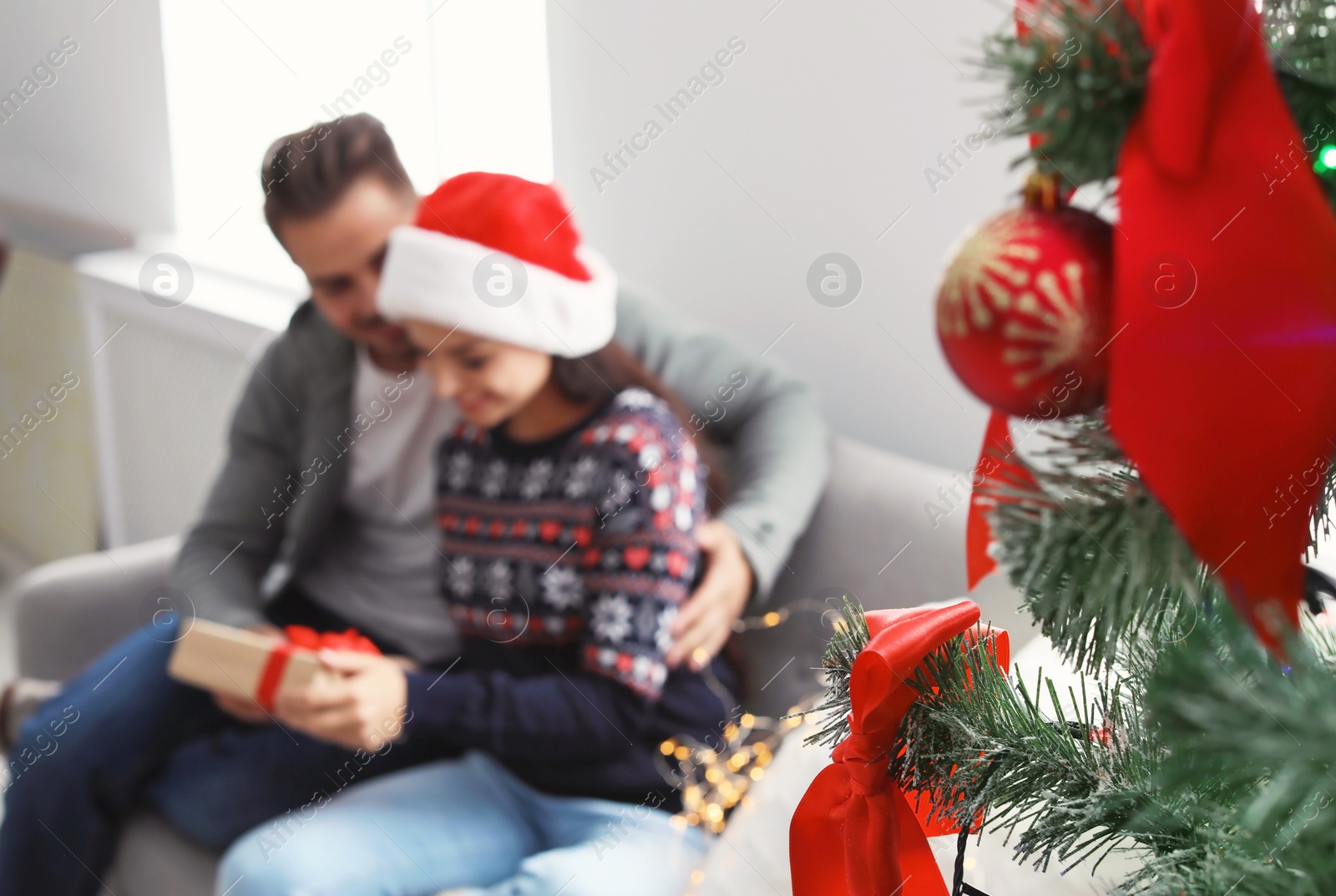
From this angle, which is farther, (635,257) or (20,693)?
(635,257)

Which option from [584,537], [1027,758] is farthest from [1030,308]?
[584,537]

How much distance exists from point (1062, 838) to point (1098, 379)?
0.14 m

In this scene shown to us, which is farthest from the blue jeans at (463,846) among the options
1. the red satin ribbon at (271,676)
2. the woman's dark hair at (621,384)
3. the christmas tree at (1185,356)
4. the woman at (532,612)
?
the christmas tree at (1185,356)

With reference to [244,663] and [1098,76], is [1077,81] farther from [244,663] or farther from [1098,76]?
[244,663]

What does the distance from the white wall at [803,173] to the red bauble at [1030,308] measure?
2.68 ft

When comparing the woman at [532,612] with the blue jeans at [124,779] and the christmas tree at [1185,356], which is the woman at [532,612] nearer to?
the blue jeans at [124,779]

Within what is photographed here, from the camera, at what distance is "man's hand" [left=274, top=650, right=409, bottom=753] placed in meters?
0.99

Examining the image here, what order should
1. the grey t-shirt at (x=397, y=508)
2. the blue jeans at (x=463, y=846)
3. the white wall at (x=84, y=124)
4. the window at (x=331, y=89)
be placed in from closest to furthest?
the blue jeans at (x=463, y=846) < the grey t-shirt at (x=397, y=508) < the window at (x=331, y=89) < the white wall at (x=84, y=124)

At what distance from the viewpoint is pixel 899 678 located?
0.28 m

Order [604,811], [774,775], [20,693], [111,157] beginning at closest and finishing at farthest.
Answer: [774,775]
[604,811]
[20,693]
[111,157]

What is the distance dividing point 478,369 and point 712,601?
1.12 feet

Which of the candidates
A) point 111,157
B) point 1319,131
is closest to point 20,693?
point 111,157

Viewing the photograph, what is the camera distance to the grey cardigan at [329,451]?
112 cm

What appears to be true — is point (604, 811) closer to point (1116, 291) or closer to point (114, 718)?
point (114, 718)
